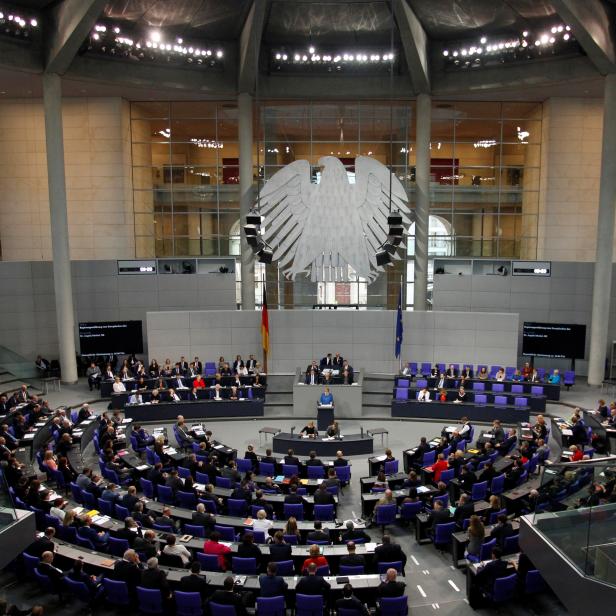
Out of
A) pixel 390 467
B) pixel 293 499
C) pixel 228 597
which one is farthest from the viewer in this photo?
pixel 390 467

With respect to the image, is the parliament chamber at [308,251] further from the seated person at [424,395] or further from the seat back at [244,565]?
the seat back at [244,565]

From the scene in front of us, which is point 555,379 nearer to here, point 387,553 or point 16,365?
point 387,553

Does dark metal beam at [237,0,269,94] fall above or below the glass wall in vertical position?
above

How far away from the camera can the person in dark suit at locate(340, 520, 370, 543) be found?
9305 millimetres

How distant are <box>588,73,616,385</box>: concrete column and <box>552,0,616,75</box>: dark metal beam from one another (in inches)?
31.3

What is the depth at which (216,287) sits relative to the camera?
2388 centimetres

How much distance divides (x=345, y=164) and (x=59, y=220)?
37.3 feet

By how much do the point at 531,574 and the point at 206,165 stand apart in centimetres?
2067

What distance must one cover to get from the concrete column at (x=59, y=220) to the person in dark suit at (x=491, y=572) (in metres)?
17.3

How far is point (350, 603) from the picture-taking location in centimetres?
740

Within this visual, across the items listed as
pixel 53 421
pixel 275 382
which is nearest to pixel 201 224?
pixel 275 382

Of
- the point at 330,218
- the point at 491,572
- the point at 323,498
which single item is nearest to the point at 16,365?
the point at 330,218

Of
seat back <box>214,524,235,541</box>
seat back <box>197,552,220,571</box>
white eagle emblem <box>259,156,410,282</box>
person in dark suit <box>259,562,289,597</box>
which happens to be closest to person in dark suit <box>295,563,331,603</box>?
person in dark suit <box>259,562,289,597</box>

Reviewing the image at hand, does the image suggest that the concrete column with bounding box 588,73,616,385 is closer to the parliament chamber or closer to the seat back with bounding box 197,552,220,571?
the parliament chamber
